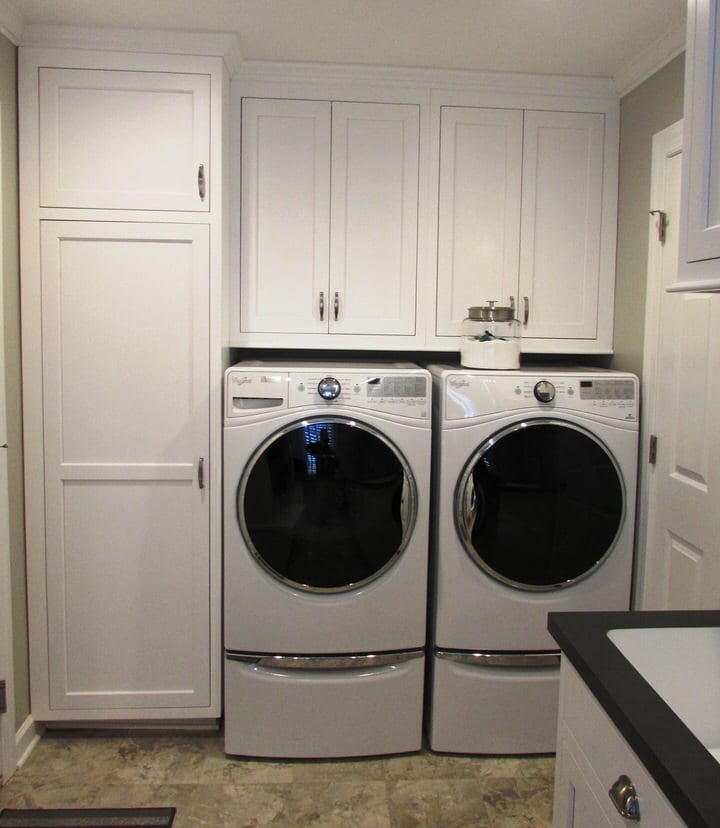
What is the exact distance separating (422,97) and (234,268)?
902 millimetres

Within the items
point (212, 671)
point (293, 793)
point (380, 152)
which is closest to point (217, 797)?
point (293, 793)

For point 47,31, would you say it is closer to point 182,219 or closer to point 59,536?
point 182,219

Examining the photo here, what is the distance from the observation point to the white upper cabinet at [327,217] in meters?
2.56

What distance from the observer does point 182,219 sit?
2.35 m

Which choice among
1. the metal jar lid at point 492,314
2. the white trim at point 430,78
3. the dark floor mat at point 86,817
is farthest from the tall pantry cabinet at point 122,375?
the metal jar lid at point 492,314

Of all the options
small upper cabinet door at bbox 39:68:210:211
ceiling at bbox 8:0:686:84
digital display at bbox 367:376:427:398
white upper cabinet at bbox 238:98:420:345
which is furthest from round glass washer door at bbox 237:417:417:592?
ceiling at bbox 8:0:686:84

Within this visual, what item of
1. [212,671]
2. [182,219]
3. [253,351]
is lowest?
[212,671]

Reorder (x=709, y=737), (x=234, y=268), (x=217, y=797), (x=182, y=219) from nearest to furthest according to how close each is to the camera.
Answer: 1. (x=709, y=737)
2. (x=217, y=797)
3. (x=182, y=219)
4. (x=234, y=268)

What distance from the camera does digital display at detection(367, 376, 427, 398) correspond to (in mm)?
2291

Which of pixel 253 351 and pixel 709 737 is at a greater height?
pixel 253 351

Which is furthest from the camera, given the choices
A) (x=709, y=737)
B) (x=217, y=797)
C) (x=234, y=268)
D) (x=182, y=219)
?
(x=234, y=268)

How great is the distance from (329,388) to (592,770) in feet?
4.45

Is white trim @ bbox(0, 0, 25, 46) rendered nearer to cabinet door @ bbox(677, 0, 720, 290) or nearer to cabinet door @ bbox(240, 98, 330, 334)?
cabinet door @ bbox(240, 98, 330, 334)

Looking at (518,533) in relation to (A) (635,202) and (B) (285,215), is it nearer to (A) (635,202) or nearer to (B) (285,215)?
(A) (635,202)
